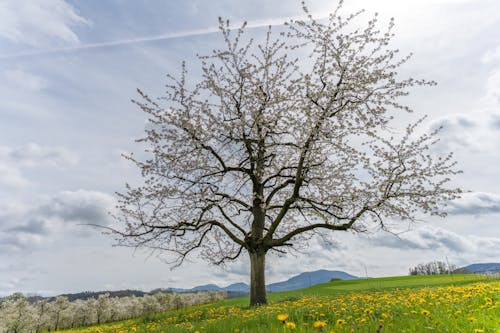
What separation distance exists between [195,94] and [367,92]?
839cm

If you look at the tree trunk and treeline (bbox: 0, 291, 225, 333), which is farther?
treeline (bbox: 0, 291, 225, 333)

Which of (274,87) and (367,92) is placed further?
(274,87)

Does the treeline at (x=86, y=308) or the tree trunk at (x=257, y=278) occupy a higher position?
the tree trunk at (x=257, y=278)

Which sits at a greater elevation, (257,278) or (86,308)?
(257,278)

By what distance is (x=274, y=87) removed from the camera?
57.0ft

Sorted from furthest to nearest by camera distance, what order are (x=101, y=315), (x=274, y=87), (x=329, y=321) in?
1. (x=101, y=315)
2. (x=274, y=87)
3. (x=329, y=321)

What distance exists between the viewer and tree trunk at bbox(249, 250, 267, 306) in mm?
17141

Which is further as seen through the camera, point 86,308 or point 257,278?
point 86,308

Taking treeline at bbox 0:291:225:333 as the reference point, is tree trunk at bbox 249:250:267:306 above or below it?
above

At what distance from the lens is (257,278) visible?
57.1 ft

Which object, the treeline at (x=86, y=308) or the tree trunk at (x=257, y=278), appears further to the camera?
the treeline at (x=86, y=308)

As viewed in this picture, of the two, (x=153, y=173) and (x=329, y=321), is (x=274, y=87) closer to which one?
(x=153, y=173)

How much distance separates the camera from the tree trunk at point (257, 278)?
1714cm

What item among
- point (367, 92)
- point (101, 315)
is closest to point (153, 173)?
point (367, 92)
